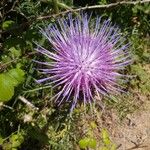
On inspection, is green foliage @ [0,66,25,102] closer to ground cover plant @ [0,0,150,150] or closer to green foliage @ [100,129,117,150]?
ground cover plant @ [0,0,150,150]

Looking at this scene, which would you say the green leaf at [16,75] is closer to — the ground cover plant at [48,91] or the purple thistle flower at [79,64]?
the ground cover plant at [48,91]

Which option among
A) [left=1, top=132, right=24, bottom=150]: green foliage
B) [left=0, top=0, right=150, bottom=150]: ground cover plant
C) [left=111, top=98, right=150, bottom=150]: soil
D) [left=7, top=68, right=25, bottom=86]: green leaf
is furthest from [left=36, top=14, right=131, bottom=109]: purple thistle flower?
[left=111, top=98, right=150, bottom=150]: soil

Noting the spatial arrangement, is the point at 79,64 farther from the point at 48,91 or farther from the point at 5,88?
the point at 48,91

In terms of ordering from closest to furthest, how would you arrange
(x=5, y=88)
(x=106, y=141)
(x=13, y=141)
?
(x=5, y=88) < (x=13, y=141) < (x=106, y=141)

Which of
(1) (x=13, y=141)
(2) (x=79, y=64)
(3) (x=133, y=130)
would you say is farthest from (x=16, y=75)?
(3) (x=133, y=130)

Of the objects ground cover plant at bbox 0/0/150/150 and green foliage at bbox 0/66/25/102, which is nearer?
green foliage at bbox 0/66/25/102

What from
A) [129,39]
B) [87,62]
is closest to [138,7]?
[129,39]

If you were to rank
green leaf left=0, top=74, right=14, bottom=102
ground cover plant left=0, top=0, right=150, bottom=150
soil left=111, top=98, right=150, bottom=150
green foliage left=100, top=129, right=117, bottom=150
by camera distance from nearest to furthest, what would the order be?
green leaf left=0, top=74, right=14, bottom=102, ground cover plant left=0, top=0, right=150, bottom=150, green foliage left=100, top=129, right=117, bottom=150, soil left=111, top=98, right=150, bottom=150

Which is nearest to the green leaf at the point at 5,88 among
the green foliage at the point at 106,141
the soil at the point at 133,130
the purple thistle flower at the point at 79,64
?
the purple thistle flower at the point at 79,64

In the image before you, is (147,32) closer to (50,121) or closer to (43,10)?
(43,10)
